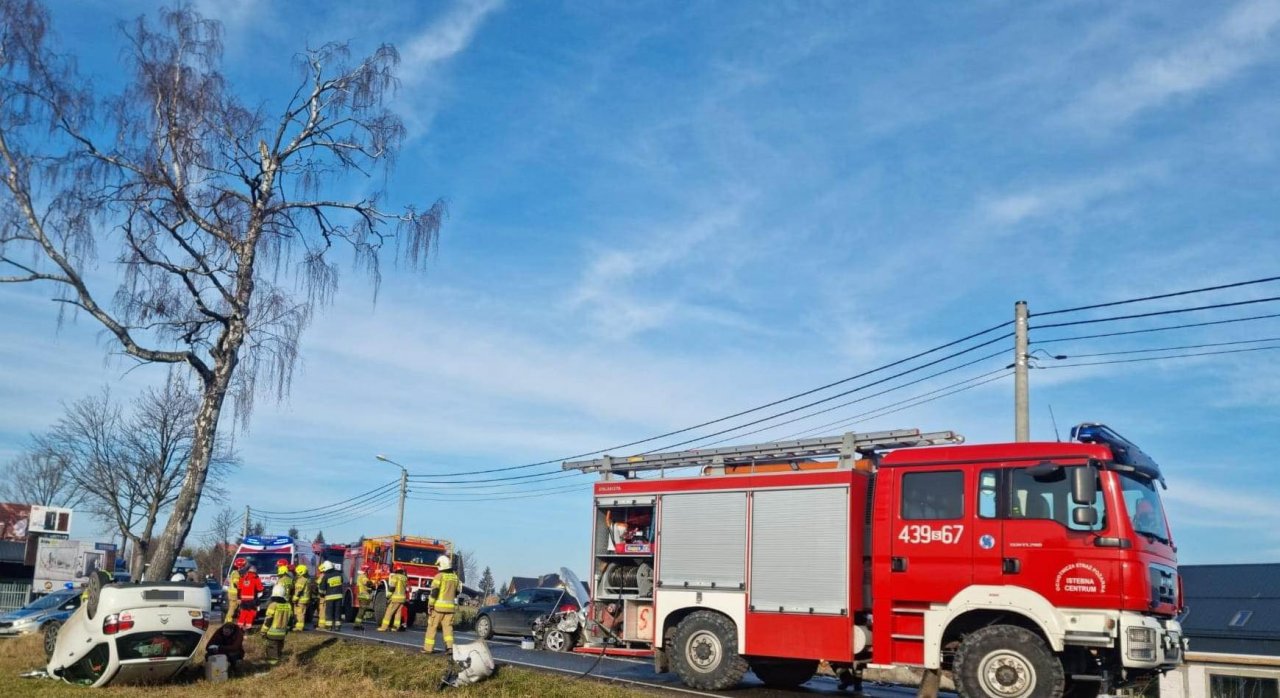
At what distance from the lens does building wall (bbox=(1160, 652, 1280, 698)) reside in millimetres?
16422

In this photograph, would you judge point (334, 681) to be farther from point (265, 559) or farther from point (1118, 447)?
point (265, 559)

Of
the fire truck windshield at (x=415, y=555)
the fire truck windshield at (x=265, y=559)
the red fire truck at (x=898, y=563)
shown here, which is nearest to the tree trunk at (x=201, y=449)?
the red fire truck at (x=898, y=563)

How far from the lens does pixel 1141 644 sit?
412 inches

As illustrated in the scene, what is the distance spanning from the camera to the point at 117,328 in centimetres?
1457

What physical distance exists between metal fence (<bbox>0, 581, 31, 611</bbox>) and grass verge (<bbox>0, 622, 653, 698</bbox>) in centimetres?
2930

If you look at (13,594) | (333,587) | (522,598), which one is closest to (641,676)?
(333,587)

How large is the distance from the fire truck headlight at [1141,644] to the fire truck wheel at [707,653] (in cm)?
465

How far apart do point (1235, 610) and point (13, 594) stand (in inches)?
2031

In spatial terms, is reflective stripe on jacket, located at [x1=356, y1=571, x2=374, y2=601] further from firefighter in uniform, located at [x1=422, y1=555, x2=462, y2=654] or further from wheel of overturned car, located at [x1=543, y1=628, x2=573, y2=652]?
firefighter in uniform, located at [x1=422, y1=555, x2=462, y2=654]

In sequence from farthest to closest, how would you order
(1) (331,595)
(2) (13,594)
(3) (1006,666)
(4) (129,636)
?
1. (2) (13,594)
2. (1) (331,595)
3. (4) (129,636)
4. (3) (1006,666)

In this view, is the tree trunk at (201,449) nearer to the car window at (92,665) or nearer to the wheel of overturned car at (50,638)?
the wheel of overturned car at (50,638)

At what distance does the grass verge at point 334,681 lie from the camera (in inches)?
479

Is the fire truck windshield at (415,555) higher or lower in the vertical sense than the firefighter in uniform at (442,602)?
higher

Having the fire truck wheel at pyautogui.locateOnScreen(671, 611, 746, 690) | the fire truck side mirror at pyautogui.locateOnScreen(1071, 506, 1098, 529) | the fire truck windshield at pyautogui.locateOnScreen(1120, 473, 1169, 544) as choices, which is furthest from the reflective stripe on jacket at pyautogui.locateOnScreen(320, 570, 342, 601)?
the fire truck windshield at pyautogui.locateOnScreen(1120, 473, 1169, 544)
